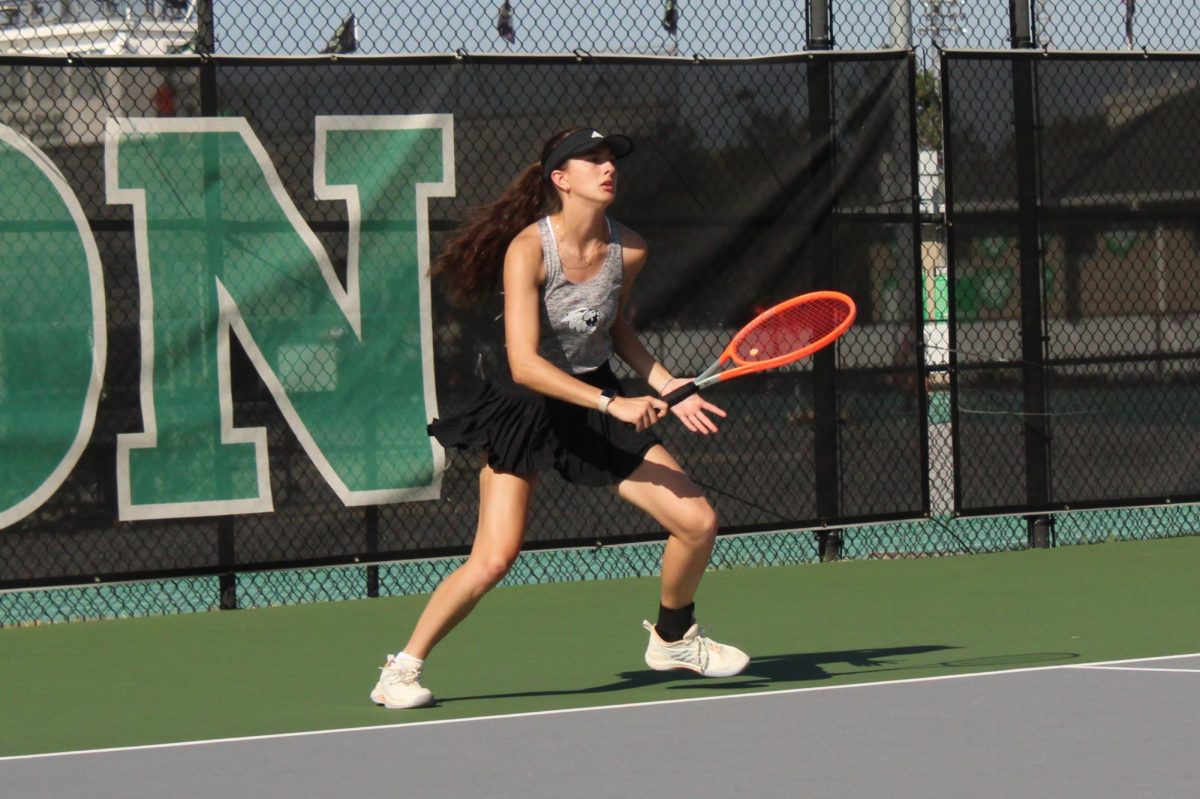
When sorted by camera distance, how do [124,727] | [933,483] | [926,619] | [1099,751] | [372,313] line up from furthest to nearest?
1. [933,483]
2. [372,313]
3. [926,619]
4. [124,727]
5. [1099,751]

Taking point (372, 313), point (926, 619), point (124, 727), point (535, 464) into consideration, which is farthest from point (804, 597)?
point (124, 727)

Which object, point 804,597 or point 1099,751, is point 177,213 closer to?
point 804,597

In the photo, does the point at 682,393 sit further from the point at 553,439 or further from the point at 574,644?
the point at 574,644

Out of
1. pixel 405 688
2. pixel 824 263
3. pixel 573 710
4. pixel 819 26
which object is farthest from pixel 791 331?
pixel 819 26

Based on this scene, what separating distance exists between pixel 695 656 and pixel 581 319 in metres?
1.14

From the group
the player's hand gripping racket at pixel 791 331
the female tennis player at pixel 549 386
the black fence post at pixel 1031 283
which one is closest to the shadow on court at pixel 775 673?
the female tennis player at pixel 549 386

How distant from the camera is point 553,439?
6.30 m

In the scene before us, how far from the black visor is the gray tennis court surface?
5.28 feet

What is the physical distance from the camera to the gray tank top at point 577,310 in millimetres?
6199

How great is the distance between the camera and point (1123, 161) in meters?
10.1

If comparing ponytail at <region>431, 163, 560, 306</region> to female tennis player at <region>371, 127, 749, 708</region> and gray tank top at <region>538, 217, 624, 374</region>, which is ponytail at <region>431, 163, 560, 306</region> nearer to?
female tennis player at <region>371, 127, 749, 708</region>

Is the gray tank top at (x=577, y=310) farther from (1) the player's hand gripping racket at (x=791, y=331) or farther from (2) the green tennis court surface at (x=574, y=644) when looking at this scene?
(2) the green tennis court surface at (x=574, y=644)

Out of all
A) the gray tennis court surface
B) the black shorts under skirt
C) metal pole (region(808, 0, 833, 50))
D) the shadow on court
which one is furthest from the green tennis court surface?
metal pole (region(808, 0, 833, 50))

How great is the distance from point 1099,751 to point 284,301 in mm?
4400
